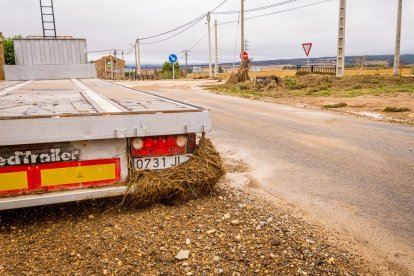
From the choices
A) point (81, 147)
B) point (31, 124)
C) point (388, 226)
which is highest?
point (31, 124)

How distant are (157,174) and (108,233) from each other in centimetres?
63

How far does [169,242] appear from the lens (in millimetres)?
2838

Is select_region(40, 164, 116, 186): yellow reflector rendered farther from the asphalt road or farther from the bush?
the bush

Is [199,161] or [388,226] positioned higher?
[199,161]

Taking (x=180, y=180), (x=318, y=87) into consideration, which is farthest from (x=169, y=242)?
(x=318, y=87)

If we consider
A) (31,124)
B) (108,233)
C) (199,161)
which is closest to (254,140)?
(199,161)

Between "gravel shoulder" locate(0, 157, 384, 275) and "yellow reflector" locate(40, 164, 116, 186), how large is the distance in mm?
436

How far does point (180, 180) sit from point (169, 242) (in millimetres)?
610

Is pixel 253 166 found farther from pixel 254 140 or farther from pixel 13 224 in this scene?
pixel 13 224

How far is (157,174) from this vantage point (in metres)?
3.17

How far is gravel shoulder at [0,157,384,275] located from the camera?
251 centimetres

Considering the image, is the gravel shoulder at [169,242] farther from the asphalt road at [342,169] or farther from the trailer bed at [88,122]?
the trailer bed at [88,122]

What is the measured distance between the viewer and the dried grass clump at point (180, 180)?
312 cm

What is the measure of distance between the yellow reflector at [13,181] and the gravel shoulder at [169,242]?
46cm
